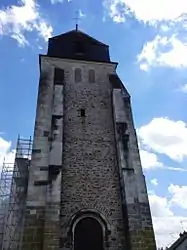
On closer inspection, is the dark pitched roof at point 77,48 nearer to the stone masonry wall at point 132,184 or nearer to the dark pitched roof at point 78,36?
the dark pitched roof at point 78,36

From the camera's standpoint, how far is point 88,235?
447 inches

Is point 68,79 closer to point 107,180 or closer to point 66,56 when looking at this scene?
point 66,56

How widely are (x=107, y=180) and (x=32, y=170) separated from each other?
335 cm

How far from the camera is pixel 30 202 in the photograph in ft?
36.4

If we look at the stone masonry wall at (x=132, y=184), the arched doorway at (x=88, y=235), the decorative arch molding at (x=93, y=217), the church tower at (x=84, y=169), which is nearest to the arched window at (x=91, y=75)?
the church tower at (x=84, y=169)

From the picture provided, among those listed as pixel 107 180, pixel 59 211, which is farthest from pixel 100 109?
pixel 59 211

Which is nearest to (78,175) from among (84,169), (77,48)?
(84,169)

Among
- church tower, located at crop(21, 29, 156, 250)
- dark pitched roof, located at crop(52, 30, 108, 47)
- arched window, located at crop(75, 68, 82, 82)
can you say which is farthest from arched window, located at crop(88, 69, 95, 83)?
dark pitched roof, located at crop(52, 30, 108, 47)

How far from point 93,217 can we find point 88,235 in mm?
719

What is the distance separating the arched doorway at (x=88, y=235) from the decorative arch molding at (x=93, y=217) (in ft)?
0.40

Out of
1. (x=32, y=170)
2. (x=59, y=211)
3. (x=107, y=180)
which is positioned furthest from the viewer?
(x=107, y=180)

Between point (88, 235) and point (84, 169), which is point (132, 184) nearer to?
point (84, 169)

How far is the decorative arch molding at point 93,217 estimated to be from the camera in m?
11.2

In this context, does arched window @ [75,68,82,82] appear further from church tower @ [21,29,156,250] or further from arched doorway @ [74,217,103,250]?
arched doorway @ [74,217,103,250]
